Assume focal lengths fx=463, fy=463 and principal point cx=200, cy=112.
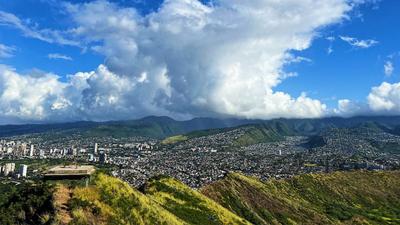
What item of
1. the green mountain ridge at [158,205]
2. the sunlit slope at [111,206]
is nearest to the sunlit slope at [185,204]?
the green mountain ridge at [158,205]

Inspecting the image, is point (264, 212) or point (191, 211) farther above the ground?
point (191, 211)

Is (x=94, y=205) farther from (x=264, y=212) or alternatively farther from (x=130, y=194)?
(x=264, y=212)

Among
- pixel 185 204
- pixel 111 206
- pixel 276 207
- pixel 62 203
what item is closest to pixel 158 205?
pixel 111 206

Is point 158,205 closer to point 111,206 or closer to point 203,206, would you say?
point 111,206

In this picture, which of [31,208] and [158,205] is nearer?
[31,208]

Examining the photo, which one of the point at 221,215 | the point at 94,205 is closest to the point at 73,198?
the point at 94,205

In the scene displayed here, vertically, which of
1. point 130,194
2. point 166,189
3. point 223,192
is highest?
point 130,194
